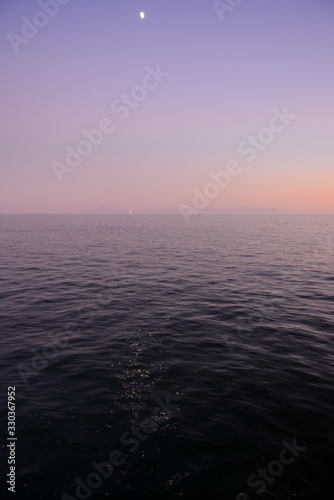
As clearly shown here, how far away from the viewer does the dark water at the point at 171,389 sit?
267 inches

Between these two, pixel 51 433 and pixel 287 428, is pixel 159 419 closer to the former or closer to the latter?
pixel 51 433

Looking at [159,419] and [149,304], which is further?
[149,304]

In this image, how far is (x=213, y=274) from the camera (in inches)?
1088

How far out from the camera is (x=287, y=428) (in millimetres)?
8164

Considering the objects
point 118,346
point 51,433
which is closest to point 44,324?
point 118,346

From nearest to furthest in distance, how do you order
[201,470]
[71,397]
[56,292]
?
[201,470], [71,397], [56,292]

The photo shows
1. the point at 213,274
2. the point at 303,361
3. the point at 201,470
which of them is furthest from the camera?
the point at 213,274

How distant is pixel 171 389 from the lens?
391 inches

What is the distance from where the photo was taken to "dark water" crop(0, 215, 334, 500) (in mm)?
6781

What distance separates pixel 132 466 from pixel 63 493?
1691 millimetres

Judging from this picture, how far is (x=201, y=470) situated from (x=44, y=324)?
11832mm

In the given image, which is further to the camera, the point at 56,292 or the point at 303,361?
the point at 56,292

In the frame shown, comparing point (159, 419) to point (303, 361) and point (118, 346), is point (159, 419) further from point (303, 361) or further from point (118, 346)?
point (303, 361)

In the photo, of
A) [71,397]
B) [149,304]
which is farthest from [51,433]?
[149,304]
